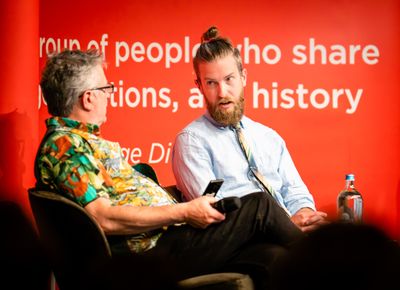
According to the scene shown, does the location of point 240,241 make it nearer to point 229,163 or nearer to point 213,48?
point 229,163

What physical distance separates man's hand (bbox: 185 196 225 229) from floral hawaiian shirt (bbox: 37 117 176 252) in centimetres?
20

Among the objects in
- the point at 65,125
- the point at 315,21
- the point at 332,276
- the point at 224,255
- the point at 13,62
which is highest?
the point at 315,21

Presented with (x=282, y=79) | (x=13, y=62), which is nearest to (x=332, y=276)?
(x=13, y=62)

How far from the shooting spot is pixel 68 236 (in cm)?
250

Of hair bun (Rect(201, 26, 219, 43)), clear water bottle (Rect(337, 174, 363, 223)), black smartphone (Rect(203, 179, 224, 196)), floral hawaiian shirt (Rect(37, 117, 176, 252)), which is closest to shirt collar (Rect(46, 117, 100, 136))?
floral hawaiian shirt (Rect(37, 117, 176, 252))

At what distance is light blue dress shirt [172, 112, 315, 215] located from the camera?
353cm

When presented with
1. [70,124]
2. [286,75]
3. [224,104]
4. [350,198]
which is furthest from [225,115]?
[350,198]

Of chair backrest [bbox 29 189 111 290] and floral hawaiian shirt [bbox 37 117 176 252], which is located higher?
floral hawaiian shirt [bbox 37 117 176 252]

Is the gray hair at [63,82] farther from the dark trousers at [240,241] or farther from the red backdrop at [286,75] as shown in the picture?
the red backdrop at [286,75]

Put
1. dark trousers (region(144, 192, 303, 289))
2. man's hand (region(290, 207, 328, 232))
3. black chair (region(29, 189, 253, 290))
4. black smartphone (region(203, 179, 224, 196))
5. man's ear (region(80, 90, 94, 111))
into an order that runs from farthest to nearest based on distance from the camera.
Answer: man's hand (region(290, 207, 328, 232)), man's ear (region(80, 90, 94, 111)), black smartphone (region(203, 179, 224, 196)), dark trousers (region(144, 192, 303, 289)), black chair (region(29, 189, 253, 290))

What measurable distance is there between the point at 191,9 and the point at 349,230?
3.94m

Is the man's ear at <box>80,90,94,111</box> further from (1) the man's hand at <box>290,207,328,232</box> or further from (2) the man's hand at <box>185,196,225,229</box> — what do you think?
(1) the man's hand at <box>290,207,328,232</box>

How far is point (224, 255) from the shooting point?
269 cm

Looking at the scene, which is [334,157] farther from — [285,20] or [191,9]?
[191,9]
